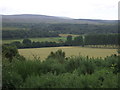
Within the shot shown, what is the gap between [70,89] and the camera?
4.94 m

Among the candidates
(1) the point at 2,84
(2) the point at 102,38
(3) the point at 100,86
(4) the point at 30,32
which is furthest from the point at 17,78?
(4) the point at 30,32

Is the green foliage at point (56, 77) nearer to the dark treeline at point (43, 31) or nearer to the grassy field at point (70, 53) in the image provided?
the grassy field at point (70, 53)

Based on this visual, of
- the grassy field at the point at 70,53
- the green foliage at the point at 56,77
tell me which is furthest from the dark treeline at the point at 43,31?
the green foliage at the point at 56,77

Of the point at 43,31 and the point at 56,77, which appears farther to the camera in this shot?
the point at 43,31

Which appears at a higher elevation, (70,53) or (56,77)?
(56,77)

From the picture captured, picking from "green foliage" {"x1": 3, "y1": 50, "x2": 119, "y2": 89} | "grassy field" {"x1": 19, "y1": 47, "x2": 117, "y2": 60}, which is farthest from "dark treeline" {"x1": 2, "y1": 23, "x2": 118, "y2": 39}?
"green foliage" {"x1": 3, "y1": 50, "x2": 119, "y2": 89}

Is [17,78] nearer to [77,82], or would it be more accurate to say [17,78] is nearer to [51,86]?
[51,86]

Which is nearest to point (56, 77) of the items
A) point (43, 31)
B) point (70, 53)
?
point (70, 53)

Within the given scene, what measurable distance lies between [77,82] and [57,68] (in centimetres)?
230

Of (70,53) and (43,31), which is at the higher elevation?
(43,31)

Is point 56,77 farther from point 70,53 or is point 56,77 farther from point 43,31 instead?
point 43,31

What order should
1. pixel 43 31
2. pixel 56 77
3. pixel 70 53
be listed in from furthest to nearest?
pixel 43 31 < pixel 70 53 < pixel 56 77

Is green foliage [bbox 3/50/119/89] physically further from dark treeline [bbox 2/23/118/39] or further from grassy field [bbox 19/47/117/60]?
dark treeline [bbox 2/23/118/39]

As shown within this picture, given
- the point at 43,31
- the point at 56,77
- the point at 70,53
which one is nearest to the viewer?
the point at 56,77
